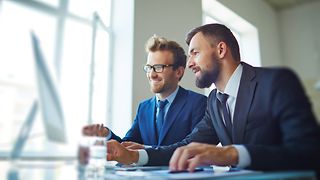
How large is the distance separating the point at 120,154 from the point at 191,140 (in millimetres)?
192

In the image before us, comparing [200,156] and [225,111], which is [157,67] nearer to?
[225,111]

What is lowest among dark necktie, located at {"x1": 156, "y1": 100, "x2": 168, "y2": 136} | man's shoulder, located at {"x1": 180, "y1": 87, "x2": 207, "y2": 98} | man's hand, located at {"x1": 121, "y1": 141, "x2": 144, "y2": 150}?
man's hand, located at {"x1": 121, "y1": 141, "x2": 144, "y2": 150}

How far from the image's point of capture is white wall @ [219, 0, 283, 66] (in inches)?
19.8

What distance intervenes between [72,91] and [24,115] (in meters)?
0.12

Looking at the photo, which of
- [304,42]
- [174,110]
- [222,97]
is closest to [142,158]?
[174,110]

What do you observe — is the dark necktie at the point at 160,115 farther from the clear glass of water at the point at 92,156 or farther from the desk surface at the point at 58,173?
the desk surface at the point at 58,173

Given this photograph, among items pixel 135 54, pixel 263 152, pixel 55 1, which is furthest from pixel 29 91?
pixel 135 54

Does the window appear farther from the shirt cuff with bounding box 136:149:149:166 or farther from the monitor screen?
the shirt cuff with bounding box 136:149:149:166

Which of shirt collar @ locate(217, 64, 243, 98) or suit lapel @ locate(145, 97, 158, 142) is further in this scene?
suit lapel @ locate(145, 97, 158, 142)

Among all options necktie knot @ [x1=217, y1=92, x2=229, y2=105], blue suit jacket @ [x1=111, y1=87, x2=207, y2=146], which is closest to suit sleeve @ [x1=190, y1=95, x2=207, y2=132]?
blue suit jacket @ [x1=111, y1=87, x2=207, y2=146]

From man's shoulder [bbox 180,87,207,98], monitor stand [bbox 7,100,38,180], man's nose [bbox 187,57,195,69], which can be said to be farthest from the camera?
man's shoulder [bbox 180,87,207,98]

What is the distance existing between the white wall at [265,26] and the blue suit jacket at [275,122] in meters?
0.02

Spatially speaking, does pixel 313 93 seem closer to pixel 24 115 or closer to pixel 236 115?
pixel 236 115

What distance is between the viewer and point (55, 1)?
1.78 ft
